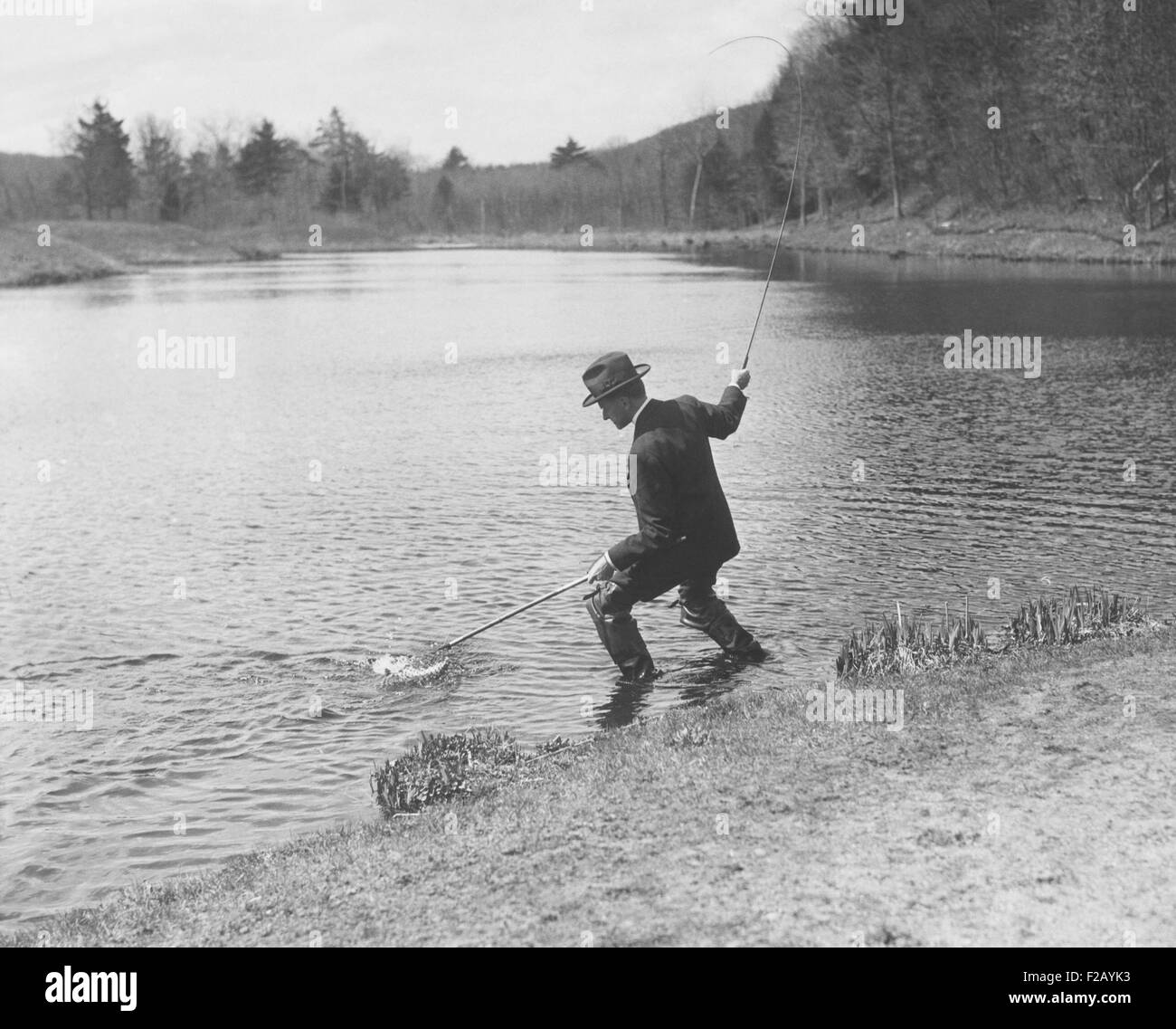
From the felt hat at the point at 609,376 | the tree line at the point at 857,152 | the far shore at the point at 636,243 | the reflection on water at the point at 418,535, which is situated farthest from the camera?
the far shore at the point at 636,243

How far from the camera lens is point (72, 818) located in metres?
9.43

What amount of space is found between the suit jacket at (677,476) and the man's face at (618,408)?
5.1 inches

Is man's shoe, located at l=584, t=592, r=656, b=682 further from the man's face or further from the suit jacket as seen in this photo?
the man's face

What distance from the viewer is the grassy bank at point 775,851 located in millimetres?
5895

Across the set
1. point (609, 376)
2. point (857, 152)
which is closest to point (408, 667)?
point (609, 376)

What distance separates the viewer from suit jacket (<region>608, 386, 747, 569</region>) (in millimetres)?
10438

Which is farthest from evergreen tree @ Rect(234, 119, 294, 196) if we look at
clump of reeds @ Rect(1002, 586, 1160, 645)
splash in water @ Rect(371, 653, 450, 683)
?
clump of reeds @ Rect(1002, 586, 1160, 645)

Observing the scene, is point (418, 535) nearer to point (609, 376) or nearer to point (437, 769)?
point (609, 376)

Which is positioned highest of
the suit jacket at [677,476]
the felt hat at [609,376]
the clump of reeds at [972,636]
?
the felt hat at [609,376]

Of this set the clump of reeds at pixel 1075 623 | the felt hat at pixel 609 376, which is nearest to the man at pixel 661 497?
the felt hat at pixel 609 376

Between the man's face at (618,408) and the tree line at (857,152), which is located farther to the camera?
the tree line at (857,152)

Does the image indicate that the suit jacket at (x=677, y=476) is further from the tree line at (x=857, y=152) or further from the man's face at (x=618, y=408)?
the tree line at (x=857, y=152)

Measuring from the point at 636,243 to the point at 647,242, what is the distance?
1.22 meters
